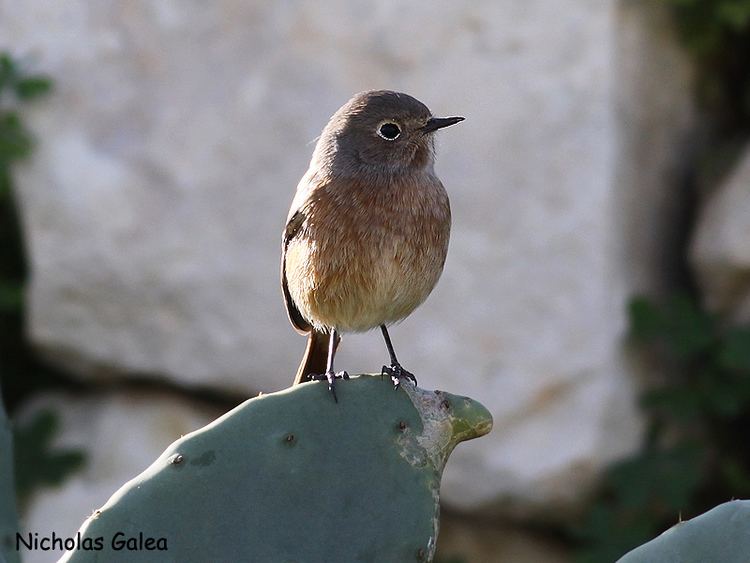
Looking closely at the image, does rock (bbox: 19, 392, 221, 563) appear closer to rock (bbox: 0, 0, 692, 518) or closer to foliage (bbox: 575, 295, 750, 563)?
rock (bbox: 0, 0, 692, 518)

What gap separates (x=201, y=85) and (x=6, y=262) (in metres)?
1.47

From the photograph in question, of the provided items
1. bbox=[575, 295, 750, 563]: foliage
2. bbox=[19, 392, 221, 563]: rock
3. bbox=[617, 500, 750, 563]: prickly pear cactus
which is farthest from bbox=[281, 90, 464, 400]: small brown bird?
bbox=[19, 392, 221, 563]: rock

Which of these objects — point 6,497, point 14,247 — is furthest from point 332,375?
point 14,247

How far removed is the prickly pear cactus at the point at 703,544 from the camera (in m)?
2.40

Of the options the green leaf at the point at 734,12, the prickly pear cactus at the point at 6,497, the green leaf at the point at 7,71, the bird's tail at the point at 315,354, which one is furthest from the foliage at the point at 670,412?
the prickly pear cactus at the point at 6,497

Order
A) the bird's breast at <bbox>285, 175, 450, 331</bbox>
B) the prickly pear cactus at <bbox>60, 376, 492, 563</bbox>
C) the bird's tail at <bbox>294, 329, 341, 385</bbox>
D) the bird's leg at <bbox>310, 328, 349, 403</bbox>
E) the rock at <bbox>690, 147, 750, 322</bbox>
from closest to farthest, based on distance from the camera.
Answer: the prickly pear cactus at <bbox>60, 376, 492, 563</bbox>
the bird's leg at <bbox>310, 328, 349, 403</bbox>
the bird's breast at <bbox>285, 175, 450, 331</bbox>
the bird's tail at <bbox>294, 329, 341, 385</bbox>
the rock at <bbox>690, 147, 750, 322</bbox>

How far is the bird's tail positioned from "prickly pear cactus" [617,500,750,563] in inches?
67.7

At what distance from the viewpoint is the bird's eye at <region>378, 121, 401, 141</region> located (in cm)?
379

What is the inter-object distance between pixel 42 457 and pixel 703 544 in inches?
185

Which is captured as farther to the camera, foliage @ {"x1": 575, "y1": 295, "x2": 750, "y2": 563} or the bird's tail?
foliage @ {"x1": 575, "y1": 295, "x2": 750, "y2": 563}

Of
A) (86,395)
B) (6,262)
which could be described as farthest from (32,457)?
(6,262)

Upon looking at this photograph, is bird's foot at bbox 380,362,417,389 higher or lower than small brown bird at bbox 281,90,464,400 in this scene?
lower

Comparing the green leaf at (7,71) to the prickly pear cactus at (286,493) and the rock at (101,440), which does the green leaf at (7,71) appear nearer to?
the rock at (101,440)

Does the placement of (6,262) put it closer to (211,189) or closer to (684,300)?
(211,189)
